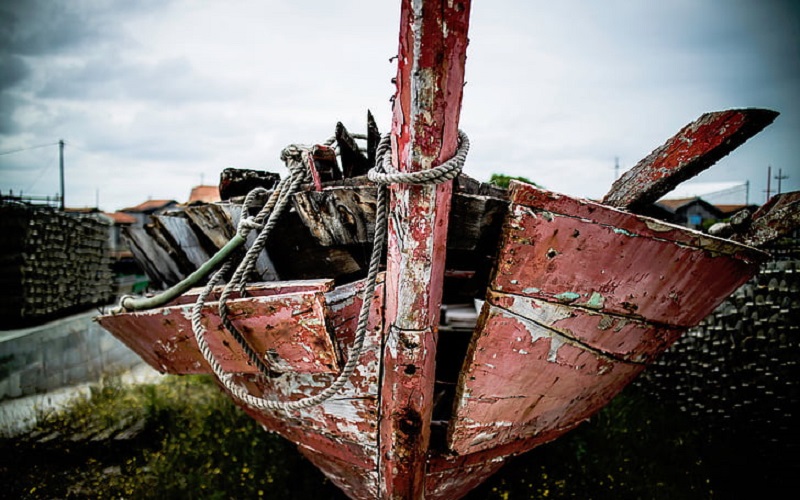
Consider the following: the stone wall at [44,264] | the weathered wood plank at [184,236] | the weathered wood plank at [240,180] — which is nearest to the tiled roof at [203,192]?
the stone wall at [44,264]

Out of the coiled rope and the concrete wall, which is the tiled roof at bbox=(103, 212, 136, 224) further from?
the coiled rope

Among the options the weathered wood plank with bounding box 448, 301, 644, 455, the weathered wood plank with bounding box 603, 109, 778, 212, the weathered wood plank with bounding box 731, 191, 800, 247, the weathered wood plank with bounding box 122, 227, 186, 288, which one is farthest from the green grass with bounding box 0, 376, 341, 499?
the weathered wood plank with bounding box 731, 191, 800, 247

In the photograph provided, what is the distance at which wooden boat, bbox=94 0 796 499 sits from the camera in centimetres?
139

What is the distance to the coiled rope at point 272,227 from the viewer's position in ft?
4.35

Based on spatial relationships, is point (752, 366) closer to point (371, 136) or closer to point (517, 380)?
point (517, 380)

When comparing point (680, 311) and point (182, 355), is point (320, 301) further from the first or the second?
point (680, 311)

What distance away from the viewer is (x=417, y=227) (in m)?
1.38


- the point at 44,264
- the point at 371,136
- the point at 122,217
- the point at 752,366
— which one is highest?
the point at 122,217

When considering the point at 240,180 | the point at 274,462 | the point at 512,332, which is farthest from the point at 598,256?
the point at 274,462

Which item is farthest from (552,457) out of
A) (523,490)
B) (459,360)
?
(459,360)

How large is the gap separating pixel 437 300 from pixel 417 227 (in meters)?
0.28

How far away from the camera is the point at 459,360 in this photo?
3.40m

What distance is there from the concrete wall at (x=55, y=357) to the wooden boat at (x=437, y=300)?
4524 mm

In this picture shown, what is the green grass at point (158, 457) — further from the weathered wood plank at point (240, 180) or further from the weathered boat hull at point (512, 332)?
the weathered wood plank at point (240, 180)
